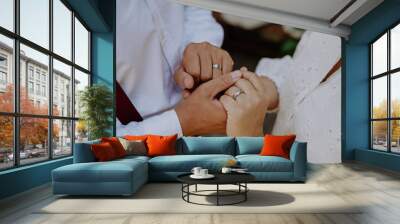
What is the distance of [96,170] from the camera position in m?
4.83

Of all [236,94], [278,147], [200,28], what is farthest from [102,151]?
[200,28]

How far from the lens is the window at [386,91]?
8.02 metres

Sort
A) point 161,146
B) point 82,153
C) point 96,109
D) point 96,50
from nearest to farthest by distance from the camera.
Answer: point 82,153, point 161,146, point 96,109, point 96,50

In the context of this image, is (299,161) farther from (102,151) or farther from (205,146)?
(102,151)

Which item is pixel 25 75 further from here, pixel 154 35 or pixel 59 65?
pixel 154 35

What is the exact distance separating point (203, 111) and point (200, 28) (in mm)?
2032

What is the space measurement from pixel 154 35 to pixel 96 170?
4.92 metres

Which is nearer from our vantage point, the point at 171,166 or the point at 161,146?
the point at 171,166

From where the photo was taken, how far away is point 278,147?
6332 millimetres

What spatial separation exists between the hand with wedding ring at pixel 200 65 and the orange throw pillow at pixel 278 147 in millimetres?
3075

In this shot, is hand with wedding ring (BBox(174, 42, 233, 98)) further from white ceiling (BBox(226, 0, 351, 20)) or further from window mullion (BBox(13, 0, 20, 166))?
window mullion (BBox(13, 0, 20, 166))

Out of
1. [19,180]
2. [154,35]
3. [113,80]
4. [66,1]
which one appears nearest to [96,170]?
[19,180]

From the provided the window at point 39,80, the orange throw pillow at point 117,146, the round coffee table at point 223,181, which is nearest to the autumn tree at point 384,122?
the round coffee table at point 223,181

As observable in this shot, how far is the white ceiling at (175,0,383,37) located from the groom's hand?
1.78 meters
